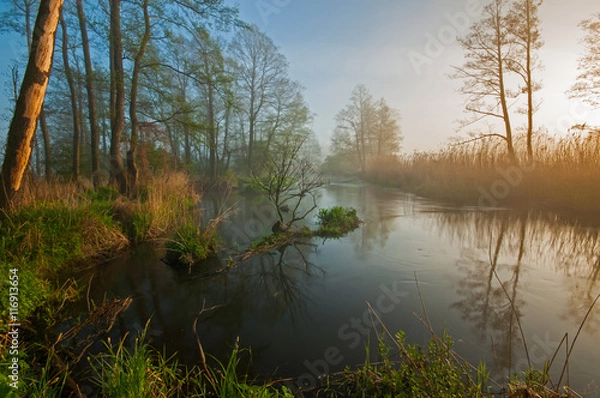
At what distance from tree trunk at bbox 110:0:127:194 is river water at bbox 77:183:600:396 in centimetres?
441

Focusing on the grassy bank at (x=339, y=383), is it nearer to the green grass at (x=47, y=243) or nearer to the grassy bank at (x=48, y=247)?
the grassy bank at (x=48, y=247)

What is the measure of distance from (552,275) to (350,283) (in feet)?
10.6

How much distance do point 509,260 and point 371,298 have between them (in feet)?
10.2

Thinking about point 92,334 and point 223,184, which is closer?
point 92,334

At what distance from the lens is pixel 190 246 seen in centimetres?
489

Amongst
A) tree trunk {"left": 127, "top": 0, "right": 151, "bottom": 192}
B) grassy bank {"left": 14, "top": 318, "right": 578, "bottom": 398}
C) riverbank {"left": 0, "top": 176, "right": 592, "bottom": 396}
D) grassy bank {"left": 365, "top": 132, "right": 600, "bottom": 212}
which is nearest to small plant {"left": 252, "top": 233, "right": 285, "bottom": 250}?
riverbank {"left": 0, "top": 176, "right": 592, "bottom": 396}

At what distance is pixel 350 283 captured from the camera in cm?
410

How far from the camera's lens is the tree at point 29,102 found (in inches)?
140

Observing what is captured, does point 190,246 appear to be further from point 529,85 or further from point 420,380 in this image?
point 529,85

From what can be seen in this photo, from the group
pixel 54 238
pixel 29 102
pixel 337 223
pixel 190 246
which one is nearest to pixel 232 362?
pixel 190 246

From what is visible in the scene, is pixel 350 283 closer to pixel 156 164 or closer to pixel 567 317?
pixel 567 317

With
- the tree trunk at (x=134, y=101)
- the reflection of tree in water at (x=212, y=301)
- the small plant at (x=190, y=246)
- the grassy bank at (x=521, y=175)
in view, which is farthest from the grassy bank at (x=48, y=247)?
the grassy bank at (x=521, y=175)

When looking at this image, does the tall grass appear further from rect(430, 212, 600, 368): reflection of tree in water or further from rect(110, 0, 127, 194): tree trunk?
rect(430, 212, 600, 368): reflection of tree in water

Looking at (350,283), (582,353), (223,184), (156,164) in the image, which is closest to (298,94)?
(223,184)
